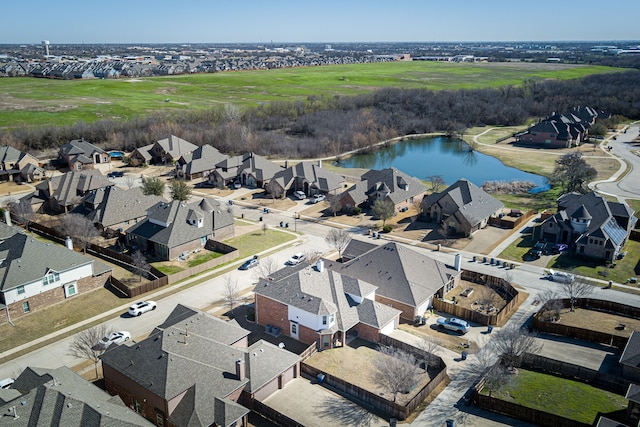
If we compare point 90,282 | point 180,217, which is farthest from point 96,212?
point 90,282

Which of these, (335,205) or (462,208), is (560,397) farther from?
(335,205)

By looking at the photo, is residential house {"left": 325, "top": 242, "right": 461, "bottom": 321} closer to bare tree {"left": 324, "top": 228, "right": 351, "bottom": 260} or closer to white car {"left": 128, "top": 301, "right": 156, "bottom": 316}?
bare tree {"left": 324, "top": 228, "right": 351, "bottom": 260}

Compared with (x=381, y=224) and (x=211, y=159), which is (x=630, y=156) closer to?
(x=381, y=224)

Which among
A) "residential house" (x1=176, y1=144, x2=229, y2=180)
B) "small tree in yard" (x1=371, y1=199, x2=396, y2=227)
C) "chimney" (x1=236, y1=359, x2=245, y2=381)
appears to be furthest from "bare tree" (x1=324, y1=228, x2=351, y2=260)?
"residential house" (x1=176, y1=144, x2=229, y2=180)

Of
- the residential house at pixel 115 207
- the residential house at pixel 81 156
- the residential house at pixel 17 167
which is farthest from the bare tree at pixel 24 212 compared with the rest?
the residential house at pixel 81 156

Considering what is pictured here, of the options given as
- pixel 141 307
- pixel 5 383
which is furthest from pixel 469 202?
pixel 5 383
